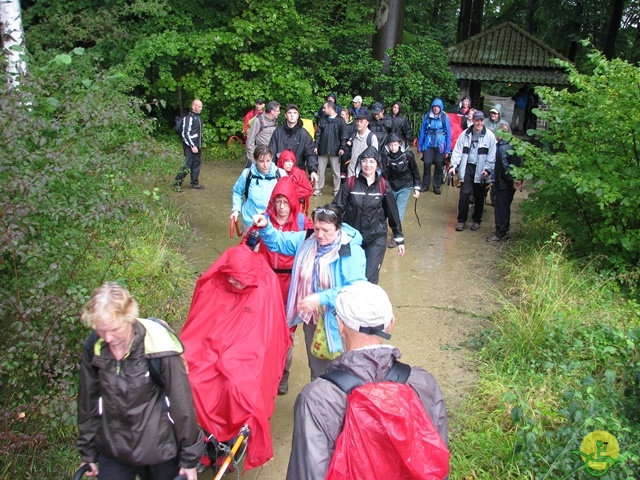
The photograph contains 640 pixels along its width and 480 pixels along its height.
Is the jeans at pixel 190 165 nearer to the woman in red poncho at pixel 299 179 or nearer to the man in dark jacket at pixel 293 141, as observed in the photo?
the man in dark jacket at pixel 293 141

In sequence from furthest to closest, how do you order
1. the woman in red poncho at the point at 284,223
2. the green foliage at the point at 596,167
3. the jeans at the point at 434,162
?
the jeans at the point at 434,162, the green foliage at the point at 596,167, the woman in red poncho at the point at 284,223

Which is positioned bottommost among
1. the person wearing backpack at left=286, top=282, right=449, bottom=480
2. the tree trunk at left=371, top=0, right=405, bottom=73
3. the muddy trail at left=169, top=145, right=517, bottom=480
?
the muddy trail at left=169, top=145, right=517, bottom=480

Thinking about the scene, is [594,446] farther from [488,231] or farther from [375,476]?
[488,231]

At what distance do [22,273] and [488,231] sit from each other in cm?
736

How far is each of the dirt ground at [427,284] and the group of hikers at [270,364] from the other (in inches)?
25.3

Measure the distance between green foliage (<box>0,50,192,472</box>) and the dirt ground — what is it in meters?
1.20

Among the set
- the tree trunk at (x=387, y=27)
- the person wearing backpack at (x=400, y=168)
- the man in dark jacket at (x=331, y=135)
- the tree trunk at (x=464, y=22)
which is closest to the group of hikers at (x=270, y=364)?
the person wearing backpack at (x=400, y=168)

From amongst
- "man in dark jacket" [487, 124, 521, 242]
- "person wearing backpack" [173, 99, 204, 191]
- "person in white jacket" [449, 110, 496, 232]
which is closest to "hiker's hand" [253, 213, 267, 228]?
"man in dark jacket" [487, 124, 521, 242]

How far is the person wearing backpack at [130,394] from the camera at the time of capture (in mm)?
2816

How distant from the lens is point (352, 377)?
98.3 inches

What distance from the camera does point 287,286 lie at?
525 centimetres

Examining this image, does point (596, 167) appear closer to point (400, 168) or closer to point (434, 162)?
point (400, 168)

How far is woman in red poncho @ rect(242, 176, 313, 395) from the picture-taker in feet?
17.1

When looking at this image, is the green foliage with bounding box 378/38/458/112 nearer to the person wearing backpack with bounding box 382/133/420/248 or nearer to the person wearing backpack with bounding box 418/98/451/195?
the person wearing backpack with bounding box 418/98/451/195
